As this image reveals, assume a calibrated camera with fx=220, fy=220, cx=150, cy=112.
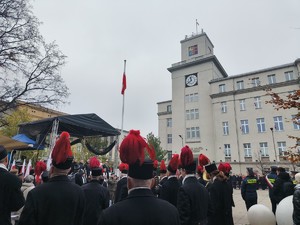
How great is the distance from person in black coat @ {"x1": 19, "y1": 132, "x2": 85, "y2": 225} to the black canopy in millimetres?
7929

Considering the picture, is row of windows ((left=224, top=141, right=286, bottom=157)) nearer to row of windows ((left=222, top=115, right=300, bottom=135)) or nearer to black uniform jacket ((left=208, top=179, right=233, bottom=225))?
row of windows ((left=222, top=115, right=300, bottom=135))

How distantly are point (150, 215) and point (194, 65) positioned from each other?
45181 millimetres

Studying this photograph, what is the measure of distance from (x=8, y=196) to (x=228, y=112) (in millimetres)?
39949

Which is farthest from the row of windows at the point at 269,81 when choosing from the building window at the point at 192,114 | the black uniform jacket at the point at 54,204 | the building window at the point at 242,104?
the black uniform jacket at the point at 54,204

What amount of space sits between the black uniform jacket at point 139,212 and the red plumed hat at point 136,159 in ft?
0.50

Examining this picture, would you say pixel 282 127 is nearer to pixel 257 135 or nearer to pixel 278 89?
pixel 257 135

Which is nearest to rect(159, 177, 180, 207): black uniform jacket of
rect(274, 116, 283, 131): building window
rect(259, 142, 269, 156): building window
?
rect(259, 142, 269, 156): building window

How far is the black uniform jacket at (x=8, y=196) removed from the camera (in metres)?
3.53

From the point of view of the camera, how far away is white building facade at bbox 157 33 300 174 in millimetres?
35281

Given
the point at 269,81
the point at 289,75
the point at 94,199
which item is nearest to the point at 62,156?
the point at 94,199

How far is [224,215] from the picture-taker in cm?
595

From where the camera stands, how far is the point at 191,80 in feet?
147

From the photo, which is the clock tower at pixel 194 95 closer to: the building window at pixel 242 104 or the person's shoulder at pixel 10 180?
the building window at pixel 242 104

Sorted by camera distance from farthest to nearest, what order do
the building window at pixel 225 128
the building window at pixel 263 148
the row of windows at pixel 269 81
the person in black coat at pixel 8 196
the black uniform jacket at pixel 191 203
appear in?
1. the building window at pixel 225 128
2. the row of windows at pixel 269 81
3. the building window at pixel 263 148
4. the black uniform jacket at pixel 191 203
5. the person in black coat at pixel 8 196
